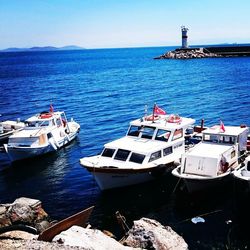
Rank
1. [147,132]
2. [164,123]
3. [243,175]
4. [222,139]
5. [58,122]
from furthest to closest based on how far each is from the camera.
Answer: [58,122] → [164,123] → [147,132] → [222,139] → [243,175]

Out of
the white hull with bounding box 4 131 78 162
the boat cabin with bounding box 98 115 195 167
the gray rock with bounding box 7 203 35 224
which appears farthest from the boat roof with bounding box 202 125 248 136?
the white hull with bounding box 4 131 78 162

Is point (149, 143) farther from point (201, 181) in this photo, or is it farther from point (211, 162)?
point (201, 181)

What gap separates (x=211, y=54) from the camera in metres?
159

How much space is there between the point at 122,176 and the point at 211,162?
5.23 meters

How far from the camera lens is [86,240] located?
13.4 m

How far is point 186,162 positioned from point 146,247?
8570 mm

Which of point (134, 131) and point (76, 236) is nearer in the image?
point (76, 236)

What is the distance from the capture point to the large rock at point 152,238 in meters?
14.3

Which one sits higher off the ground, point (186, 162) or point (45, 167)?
point (186, 162)

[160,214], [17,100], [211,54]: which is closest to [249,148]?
[160,214]

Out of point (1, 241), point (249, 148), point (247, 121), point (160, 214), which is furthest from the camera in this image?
point (247, 121)

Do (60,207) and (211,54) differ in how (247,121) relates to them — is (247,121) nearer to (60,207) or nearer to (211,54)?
(60,207)

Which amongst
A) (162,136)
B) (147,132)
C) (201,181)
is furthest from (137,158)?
(201,181)

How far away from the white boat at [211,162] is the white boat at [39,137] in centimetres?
1348
